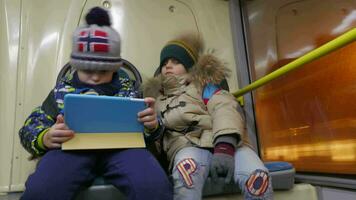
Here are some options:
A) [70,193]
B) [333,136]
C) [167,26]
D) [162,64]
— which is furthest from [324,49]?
[167,26]

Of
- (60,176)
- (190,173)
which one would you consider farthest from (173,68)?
(60,176)

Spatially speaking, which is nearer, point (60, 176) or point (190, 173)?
point (60, 176)

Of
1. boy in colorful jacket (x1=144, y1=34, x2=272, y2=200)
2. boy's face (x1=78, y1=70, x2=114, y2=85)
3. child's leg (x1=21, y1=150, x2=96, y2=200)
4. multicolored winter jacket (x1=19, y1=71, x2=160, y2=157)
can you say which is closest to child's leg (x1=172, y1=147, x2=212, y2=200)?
boy in colorful jacket (x1=144, y1=34, x2=272, y2=200)

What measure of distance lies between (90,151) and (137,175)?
0.16m

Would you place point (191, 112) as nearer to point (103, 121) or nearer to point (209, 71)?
point (209, 71)

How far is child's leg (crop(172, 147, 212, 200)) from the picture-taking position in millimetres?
865

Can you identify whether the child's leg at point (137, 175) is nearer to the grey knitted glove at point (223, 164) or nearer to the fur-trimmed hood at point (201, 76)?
the grey knitted glove at point (223, 164)

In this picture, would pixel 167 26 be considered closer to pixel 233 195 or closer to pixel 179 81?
pixel 179 81

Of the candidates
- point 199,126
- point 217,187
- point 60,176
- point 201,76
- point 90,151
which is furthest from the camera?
point 201,76

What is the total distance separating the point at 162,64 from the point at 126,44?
287 mm

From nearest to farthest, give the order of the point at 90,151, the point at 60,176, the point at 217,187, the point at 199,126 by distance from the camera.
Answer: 1. the point at 60,176
2. the point at 90,151
3. the point at 217,187
4. the point at 199,126

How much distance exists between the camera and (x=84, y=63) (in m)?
0.92

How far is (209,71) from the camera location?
119cm

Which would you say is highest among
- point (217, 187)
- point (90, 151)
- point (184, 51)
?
point (184, 51)
